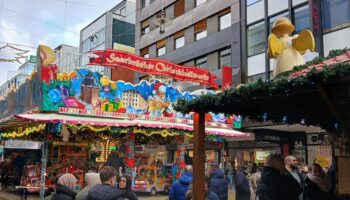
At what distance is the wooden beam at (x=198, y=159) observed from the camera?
237 inches

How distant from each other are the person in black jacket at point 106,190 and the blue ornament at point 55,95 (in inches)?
329

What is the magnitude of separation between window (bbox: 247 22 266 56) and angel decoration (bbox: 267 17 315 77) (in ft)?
56.5

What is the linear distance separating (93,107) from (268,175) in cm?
879

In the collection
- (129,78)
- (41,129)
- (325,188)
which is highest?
(129,78)

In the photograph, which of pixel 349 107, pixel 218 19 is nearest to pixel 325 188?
pixel 349 107

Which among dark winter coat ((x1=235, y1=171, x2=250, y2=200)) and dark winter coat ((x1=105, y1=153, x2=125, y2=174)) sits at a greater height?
dark winter coat ((x1=105, y1=153, x2=125, y2=174))

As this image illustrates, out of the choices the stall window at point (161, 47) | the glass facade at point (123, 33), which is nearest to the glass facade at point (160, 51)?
the stall window at point (161, 47)

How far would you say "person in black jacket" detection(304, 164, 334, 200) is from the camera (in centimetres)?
551

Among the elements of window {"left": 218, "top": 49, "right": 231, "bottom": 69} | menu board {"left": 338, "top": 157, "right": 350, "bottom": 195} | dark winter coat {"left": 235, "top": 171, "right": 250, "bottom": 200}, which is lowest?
dark winter coat {"left": 235, "top": 171, "right": 250, "bottom": 200}

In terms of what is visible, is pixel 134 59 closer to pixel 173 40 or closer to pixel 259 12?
pixel 259 12

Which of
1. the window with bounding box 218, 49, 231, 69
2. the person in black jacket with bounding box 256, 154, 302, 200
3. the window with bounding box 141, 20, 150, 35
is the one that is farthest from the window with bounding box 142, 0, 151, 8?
the person in black jacket with bounding box 256, 154, 302, 200

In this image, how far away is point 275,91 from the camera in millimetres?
4965

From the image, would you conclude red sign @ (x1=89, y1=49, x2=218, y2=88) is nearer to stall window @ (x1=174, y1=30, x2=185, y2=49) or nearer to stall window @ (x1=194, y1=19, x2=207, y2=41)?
stall window @ (x1=194, y1=19, x2=207, y2=41)

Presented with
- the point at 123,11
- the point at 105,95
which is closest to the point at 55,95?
the point at 105,95
